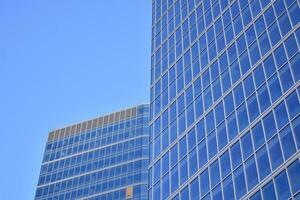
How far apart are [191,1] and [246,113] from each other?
29.5 m

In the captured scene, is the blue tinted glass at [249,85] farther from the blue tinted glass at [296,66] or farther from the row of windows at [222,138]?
the blue tinted glass at [296,66]

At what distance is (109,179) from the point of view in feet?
392

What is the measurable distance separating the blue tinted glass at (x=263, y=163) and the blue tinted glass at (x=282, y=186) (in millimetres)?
1550

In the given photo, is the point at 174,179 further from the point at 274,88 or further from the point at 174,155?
the point at 274,88

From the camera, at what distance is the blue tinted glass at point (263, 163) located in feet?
154

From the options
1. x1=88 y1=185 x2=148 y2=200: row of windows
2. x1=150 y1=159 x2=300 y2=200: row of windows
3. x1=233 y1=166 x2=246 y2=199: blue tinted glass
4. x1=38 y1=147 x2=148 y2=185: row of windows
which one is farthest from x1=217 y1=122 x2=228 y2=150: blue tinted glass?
x1=38 y1=147 x2=148 y2=185: row of windows

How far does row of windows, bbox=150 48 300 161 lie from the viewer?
51.8 m

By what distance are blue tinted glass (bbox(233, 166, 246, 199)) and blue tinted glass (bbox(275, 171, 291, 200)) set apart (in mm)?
3617

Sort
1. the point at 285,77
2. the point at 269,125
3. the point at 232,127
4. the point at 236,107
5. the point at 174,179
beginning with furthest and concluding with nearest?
the point at 174,179 → the point at 236,107 → the point at 232,127 → the point at 285,77 → the point at 269,125

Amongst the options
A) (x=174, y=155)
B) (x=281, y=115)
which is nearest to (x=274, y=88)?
(x=281, y=115)

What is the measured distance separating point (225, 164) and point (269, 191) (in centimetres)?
750

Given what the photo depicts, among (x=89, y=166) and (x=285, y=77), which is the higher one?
(x=285, y=77)

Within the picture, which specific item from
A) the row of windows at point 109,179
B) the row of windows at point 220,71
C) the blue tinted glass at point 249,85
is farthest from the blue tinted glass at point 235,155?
the row of windows at point 109,179

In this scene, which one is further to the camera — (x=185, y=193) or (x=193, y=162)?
(x=193, y=162)
